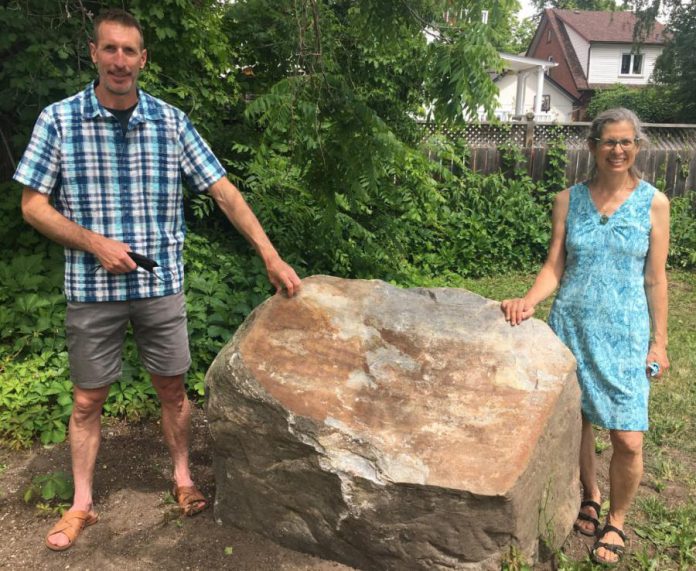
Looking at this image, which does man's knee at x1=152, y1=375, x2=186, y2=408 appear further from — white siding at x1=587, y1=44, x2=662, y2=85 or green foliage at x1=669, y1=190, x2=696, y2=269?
white siding at x1=587, y1=44, x2=662, y2=85

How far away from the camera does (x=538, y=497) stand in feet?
7.91

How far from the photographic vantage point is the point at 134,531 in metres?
2.87

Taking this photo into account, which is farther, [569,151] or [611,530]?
[569,151]

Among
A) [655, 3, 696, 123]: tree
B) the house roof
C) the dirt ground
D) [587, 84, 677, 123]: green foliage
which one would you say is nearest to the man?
the dirt ground

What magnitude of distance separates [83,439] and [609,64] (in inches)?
1484

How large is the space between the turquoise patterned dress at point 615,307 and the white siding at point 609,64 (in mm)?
35661

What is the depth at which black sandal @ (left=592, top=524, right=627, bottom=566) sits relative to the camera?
2.67 m

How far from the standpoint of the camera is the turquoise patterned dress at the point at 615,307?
254 centimetres

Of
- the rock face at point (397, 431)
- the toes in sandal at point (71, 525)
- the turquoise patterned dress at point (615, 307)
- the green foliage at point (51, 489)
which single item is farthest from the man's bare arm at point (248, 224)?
the green foliage at point (51, 489)

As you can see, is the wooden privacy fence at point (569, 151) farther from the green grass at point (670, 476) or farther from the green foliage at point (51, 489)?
the green foliage at point (51, 489)

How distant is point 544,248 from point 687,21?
16650 mm

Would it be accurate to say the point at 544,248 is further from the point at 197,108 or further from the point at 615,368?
the point at 615,368

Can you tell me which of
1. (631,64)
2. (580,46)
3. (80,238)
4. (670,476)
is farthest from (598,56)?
(80,238)

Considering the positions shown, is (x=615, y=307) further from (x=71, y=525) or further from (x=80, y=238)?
(x=71, y=525)
